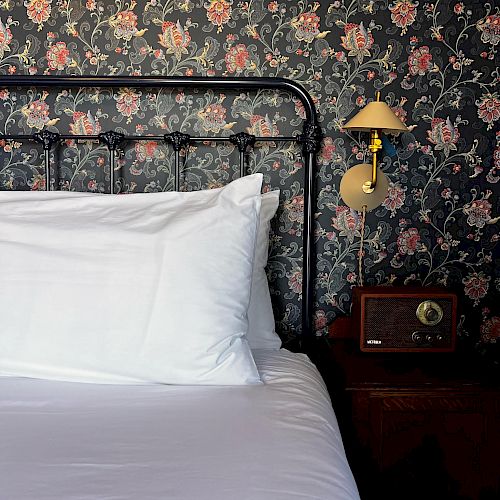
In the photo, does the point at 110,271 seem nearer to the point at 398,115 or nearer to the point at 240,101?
the point at 240,101

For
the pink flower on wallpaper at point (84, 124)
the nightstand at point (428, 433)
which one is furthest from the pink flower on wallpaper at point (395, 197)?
the pink flower on wallpaper at point (84, 124)

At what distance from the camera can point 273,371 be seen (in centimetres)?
185

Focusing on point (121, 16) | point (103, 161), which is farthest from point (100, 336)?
point (121, 16)

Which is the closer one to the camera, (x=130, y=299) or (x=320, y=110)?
(x=130, y=299)

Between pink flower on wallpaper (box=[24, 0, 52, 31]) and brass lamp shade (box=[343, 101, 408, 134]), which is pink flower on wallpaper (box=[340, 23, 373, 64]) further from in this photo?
pink flower on wallpaper (box=[24, 0, 52, 31])

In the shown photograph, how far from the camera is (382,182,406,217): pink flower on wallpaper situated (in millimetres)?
2314

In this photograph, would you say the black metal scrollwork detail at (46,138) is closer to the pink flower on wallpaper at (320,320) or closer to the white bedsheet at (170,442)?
the white bedsheet at (170,442)

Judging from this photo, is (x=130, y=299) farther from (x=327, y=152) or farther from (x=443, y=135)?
(x=443, y=135)

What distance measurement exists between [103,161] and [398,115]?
959mm

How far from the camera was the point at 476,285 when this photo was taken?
2344mm

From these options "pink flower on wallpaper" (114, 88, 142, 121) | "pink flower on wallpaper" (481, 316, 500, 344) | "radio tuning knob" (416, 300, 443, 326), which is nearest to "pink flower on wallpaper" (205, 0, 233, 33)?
"pink flower on wallpaper" (114, 88, 142, 121)

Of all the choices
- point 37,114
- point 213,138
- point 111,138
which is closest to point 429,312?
point 213,138

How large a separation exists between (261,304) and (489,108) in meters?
0.97

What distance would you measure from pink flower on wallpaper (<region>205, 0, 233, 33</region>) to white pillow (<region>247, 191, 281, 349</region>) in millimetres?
615
